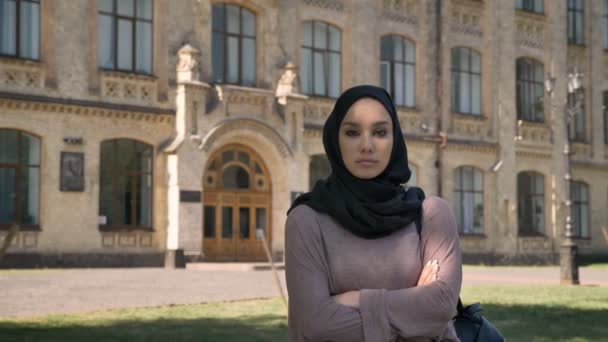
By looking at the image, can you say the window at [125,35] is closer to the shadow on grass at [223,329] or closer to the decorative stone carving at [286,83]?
the decorative stone carving at [286,83]

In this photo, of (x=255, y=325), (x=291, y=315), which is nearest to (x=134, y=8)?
(x=255, y=325)

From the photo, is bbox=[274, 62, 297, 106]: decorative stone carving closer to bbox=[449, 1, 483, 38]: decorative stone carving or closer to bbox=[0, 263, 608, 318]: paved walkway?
bbox=[0, 263, 608, 318]: paved walkway

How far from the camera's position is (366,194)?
342 centimetres

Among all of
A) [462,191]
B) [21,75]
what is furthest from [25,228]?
[462,191]

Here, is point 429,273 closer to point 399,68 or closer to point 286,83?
point 286,83

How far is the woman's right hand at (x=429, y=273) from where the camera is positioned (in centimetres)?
346

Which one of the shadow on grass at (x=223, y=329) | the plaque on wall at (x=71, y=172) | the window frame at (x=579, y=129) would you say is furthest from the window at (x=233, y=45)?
the shadow on grass at (x=223, y=329)

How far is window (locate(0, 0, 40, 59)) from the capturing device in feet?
80.9

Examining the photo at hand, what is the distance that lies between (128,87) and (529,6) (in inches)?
725

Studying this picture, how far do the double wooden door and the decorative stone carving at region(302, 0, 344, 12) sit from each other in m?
6.69

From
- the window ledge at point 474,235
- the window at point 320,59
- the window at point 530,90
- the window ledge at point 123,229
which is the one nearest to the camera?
the window ledge at point 123,229

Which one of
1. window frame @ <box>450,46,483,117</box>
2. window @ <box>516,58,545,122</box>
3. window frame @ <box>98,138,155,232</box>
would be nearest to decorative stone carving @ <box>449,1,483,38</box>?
window frame @ <box>450,46,483,117</box>

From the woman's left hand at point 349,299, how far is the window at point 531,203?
34247 millimetres

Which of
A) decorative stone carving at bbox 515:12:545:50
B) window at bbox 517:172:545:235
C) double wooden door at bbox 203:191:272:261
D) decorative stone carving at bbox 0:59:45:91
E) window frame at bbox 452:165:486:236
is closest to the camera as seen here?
decorative stone carving at bbox 0:59:45:91
